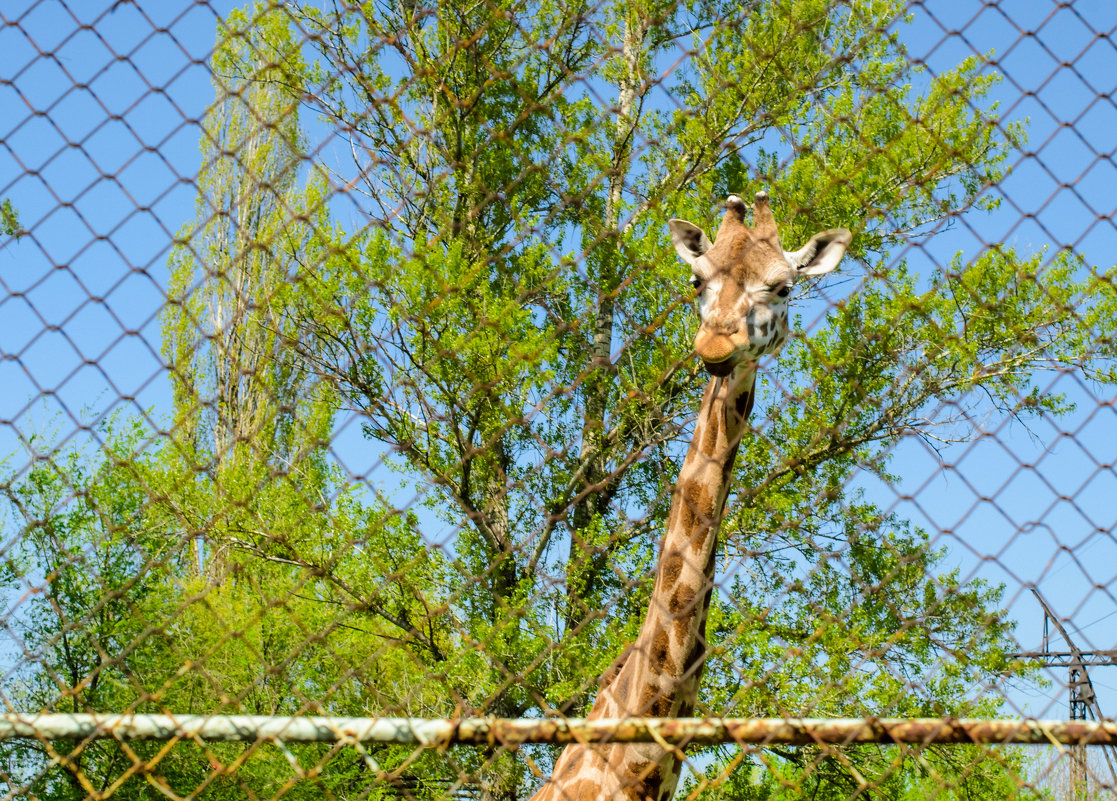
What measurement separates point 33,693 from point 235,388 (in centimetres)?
529

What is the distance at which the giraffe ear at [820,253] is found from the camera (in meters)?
3.51

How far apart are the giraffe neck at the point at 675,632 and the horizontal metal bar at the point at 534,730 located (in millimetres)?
823

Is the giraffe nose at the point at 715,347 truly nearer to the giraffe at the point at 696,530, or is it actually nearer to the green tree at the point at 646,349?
the giraffe at the point at 696,530

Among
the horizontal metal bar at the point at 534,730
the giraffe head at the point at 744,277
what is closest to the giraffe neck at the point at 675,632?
the giraffe head at the point at 744,277

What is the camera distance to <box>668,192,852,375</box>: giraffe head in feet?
9.36

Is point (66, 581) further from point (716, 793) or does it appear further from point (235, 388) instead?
point (716, 793)

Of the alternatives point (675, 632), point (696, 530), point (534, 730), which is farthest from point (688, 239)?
point (534, 730)

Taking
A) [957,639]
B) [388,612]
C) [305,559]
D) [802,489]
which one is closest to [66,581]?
Result: [305,559]

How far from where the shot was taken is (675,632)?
3186 millimetres

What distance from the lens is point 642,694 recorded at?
125 inches

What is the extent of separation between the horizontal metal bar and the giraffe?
2.53ft

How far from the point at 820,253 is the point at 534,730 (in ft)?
7.09

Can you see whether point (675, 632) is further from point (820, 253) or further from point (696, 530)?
point (820, 253)

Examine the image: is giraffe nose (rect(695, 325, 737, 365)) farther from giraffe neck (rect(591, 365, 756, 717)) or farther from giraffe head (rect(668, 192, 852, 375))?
giraffe neck (rect(591, 365, 756, 717))
